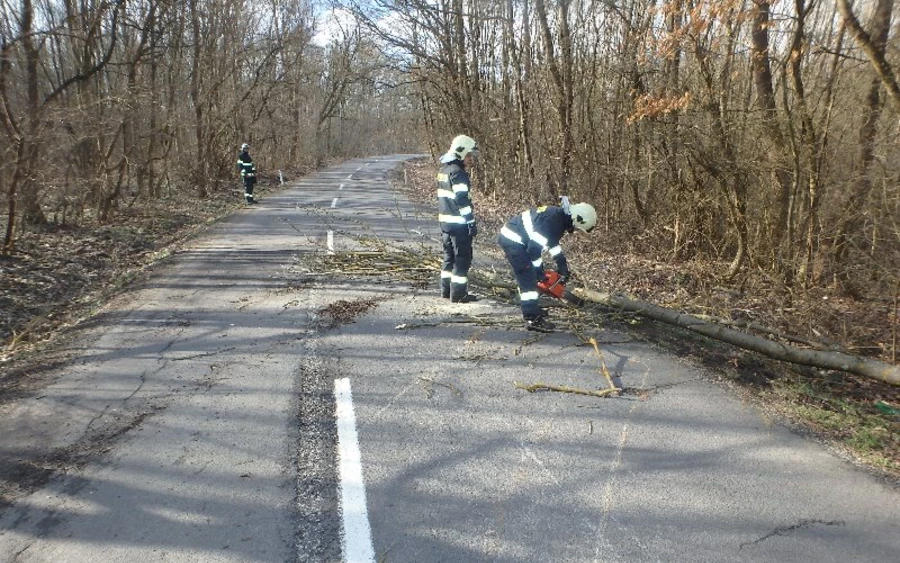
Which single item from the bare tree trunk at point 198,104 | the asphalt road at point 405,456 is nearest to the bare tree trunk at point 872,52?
the asphalt road at point 405,456

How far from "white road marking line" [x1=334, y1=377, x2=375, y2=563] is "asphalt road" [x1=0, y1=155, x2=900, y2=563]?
0.05ft

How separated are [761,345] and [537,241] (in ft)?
8.12

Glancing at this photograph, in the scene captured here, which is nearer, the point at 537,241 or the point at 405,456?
the point at 405,456

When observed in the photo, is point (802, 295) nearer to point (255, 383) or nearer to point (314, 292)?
point (314, 292)

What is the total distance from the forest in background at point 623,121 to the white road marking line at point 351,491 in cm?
560

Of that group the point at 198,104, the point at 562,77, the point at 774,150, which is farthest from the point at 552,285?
the point at 198,104

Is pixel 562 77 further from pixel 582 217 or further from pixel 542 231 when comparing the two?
pixel 542 231

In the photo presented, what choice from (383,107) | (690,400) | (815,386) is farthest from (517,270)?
(383,107)

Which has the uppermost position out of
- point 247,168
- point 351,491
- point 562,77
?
point 562,77

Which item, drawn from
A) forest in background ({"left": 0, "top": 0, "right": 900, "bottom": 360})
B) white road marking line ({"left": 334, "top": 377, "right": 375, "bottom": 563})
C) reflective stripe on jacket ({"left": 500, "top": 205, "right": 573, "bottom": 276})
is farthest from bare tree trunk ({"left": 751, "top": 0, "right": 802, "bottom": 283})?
white road marking line ({"left": 334, "top": 377, "right": 375, "bottom": 563})

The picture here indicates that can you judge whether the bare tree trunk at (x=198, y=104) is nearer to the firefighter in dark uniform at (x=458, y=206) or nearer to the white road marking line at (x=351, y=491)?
the firefighter in dark uniform at (x=458, y=206)

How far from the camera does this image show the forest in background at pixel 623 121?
7.85 metres

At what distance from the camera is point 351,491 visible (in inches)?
132

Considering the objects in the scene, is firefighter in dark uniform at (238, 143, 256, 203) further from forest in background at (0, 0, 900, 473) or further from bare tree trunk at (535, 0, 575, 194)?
bare tree trunk at (535, 0, 575, 194)
